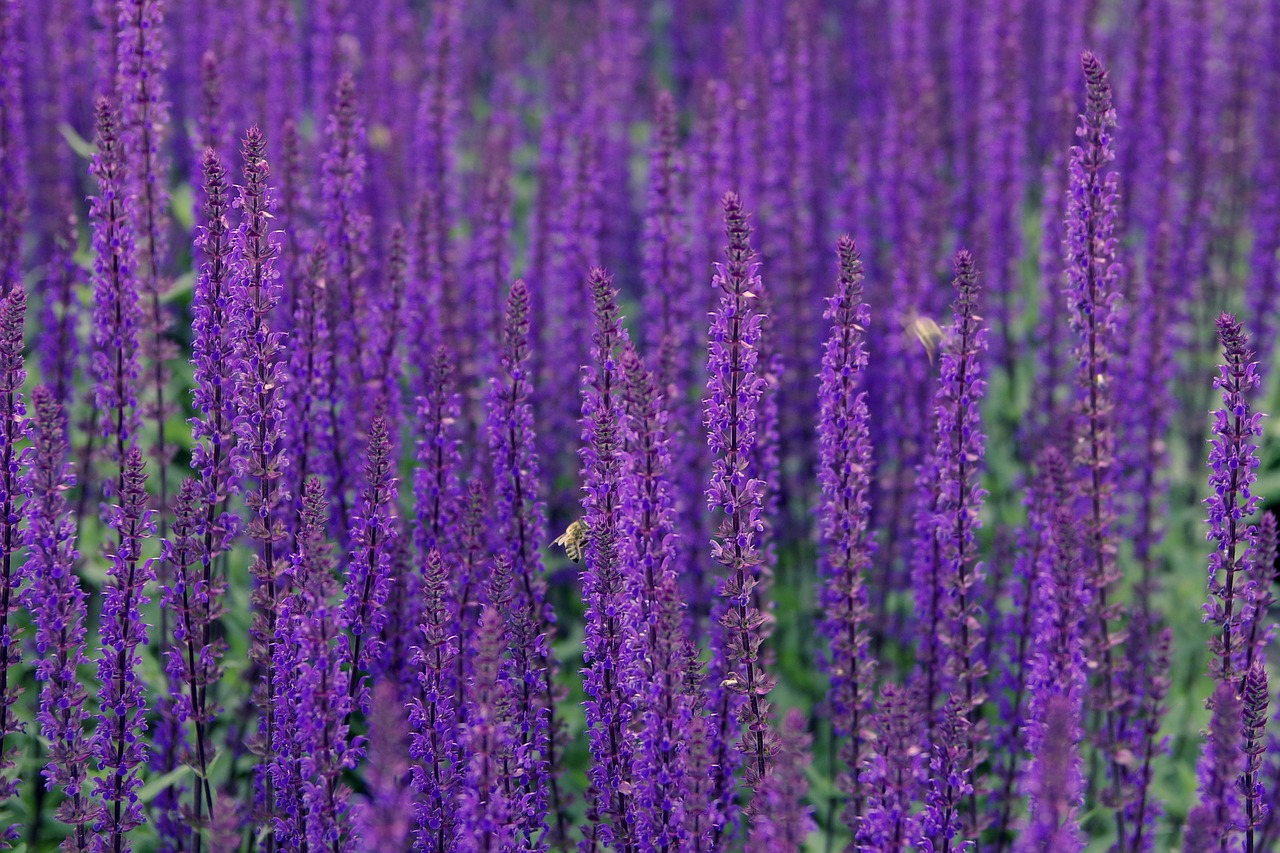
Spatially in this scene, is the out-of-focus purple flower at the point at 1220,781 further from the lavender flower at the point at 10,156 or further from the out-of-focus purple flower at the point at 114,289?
the lavender flower at the point at 10,156

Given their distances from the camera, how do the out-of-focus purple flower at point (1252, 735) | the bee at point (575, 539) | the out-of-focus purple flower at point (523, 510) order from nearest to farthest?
the out-of-focus purple flower at point (1252, 735)
the out-of-focus purple flower at point (523, 510)
the bee at point (575, 539)

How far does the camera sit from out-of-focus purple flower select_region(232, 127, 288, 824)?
7.22m

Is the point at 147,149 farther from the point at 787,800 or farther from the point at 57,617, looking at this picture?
the point at 787,800

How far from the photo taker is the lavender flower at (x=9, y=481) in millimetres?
7008

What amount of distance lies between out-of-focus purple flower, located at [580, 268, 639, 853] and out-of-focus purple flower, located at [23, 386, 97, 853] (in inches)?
98.3

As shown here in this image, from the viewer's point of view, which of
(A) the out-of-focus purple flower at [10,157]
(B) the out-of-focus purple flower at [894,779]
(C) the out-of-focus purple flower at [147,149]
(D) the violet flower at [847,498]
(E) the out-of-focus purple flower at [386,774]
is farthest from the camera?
(A) the out-of-focus purple flower at [10,157]

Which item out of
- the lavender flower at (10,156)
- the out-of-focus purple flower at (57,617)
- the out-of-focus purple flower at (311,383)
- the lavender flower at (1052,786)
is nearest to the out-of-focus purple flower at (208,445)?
the out-of-focus purple flower at (57,617)

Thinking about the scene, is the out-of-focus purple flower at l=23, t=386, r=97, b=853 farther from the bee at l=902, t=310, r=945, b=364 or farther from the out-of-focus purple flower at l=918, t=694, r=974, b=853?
the bee at l=902, t=310, r=945, b=364

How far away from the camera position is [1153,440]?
10977mm

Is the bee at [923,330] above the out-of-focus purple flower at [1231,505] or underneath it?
above

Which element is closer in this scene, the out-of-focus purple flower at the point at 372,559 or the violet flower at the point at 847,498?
the out-of-focus purple flower at the point at 372,559

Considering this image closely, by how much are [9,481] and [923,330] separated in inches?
232

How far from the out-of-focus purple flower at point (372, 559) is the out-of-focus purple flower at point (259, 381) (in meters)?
0.38

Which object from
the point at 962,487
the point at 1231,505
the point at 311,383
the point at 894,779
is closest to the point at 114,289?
the point at 311,383
